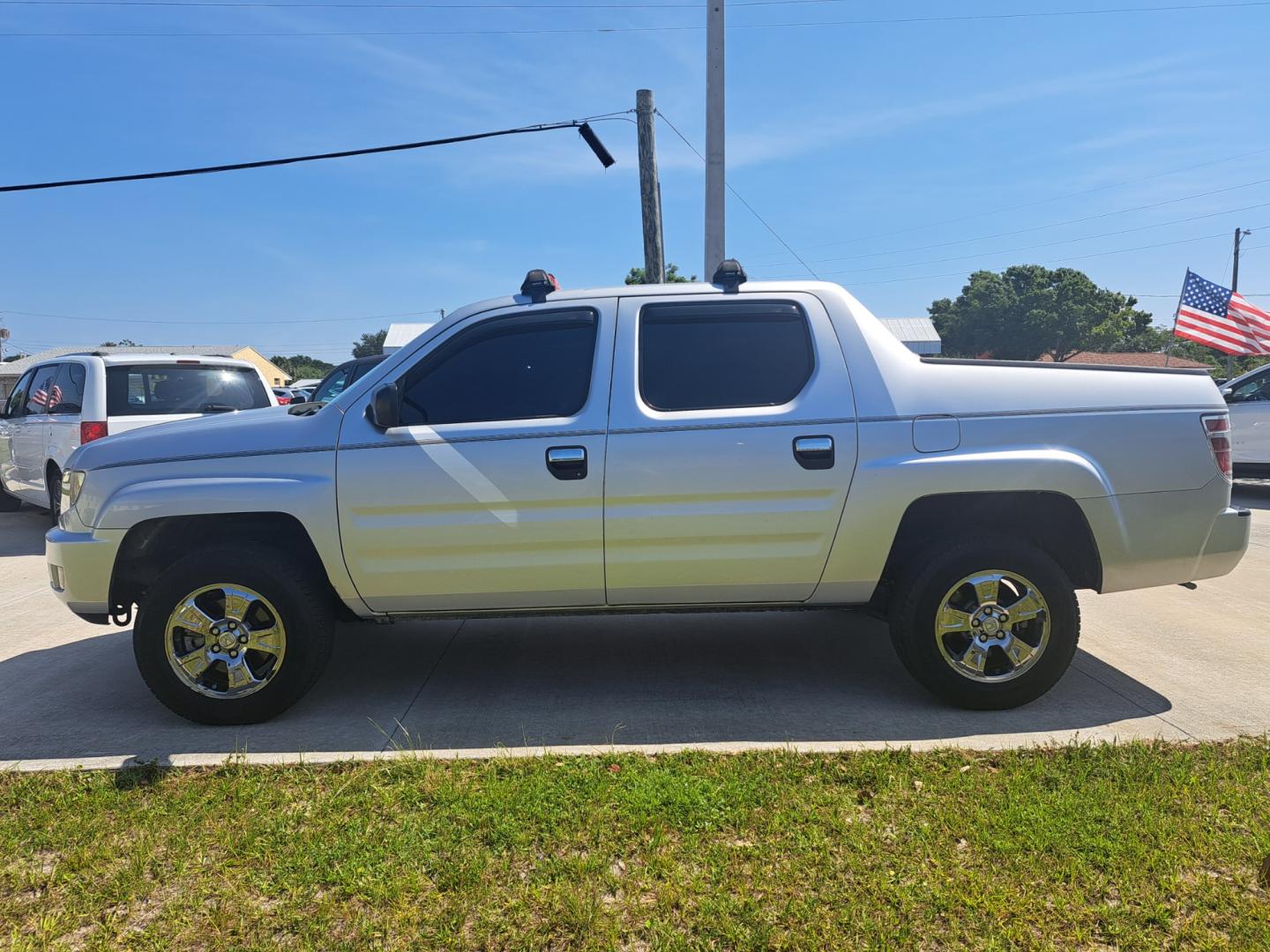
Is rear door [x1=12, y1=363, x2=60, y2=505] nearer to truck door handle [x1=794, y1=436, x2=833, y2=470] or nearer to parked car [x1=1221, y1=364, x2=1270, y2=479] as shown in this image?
truck door handle [x1=794, y1=436, x2=833, y2=470]

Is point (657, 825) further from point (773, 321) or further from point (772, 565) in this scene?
point (773, 321)

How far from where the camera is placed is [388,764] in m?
3.51

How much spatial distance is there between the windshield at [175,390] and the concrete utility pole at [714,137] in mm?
6692

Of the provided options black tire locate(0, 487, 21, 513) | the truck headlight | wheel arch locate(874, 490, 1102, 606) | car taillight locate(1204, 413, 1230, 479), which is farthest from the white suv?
car taillight locate(1204, 413, 1230, 479)

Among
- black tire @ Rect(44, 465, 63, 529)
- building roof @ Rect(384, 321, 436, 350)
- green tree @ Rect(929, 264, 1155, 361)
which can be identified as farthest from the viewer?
green tree @ Rect(929, 264, 1155, 361)

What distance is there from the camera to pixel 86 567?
4051 mm

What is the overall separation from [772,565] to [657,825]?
4.45ft

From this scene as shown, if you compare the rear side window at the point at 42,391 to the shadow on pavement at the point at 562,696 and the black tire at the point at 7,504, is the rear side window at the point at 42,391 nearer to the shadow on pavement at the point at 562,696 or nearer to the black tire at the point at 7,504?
the black tire at the point at 7,504

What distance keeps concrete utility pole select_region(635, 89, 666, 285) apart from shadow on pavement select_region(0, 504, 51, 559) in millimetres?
9422

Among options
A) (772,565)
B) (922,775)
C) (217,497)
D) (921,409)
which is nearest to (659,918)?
(922,775)

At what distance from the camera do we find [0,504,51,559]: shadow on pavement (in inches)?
340

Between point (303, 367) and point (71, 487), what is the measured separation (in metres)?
126

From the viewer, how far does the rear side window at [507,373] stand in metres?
4.02

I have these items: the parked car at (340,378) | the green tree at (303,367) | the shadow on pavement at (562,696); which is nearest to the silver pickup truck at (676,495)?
the shadow on pavement at (562,696)
